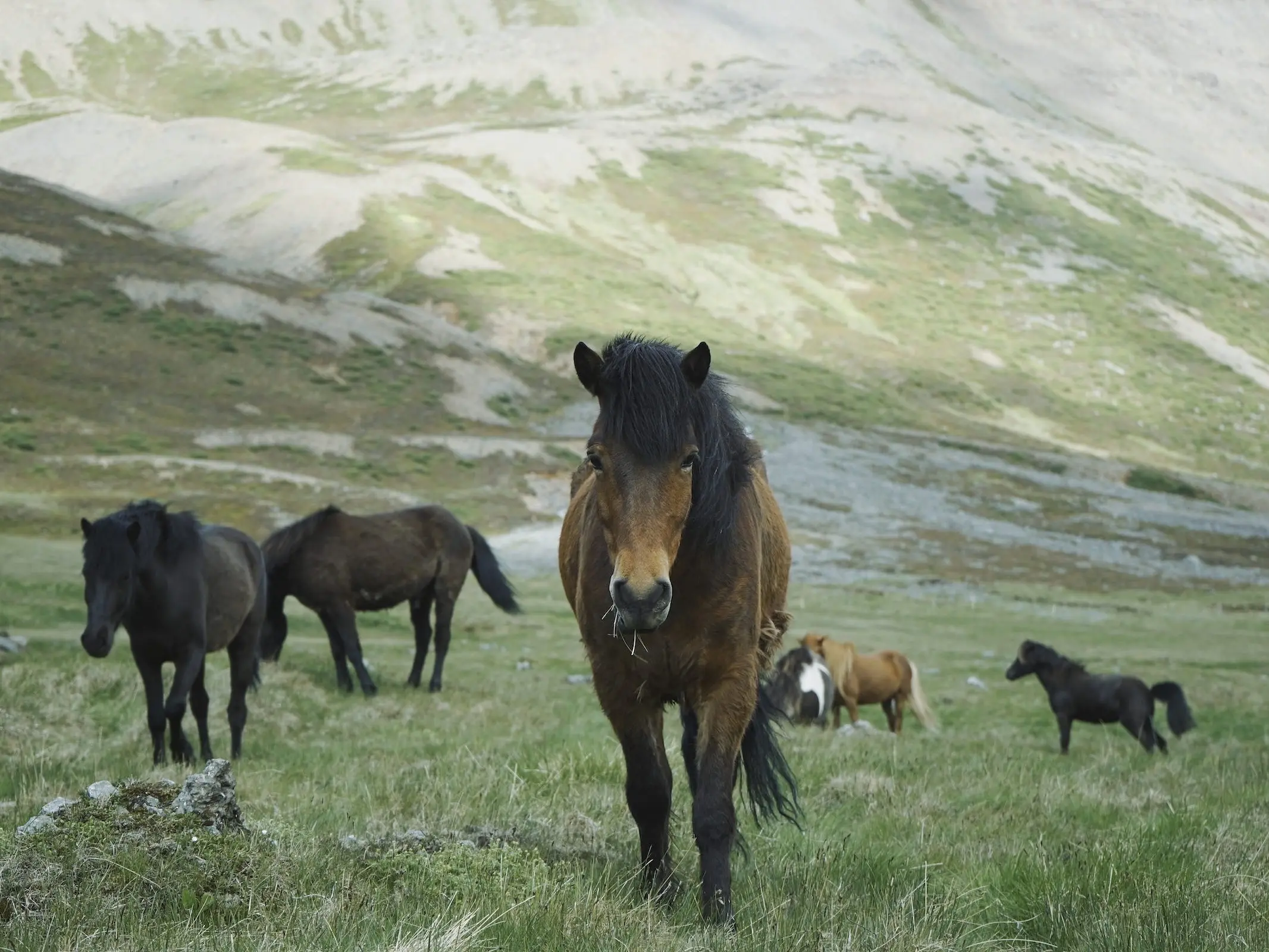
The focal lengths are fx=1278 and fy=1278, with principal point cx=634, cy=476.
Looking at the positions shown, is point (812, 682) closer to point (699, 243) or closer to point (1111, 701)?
point (1111, 701)

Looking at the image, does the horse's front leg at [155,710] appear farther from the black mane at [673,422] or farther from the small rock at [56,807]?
the black mane at [673,422]

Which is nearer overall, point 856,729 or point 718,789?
point 718,789

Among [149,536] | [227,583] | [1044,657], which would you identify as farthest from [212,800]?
[1044,657]

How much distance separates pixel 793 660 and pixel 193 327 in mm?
56944

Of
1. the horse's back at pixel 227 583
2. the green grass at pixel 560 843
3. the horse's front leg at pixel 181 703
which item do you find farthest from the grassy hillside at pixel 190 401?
the horse's front leg at pixel 181 703

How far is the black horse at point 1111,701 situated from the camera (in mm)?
17188

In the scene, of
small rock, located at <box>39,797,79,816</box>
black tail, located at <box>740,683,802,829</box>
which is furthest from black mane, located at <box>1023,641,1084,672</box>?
small rock, located at <box>39,797,79,816</box>

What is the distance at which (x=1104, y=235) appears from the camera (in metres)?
147

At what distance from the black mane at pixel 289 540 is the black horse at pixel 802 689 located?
734 centimetres

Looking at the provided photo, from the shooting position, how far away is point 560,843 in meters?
6.54

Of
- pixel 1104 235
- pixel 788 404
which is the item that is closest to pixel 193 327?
pixel 788 404

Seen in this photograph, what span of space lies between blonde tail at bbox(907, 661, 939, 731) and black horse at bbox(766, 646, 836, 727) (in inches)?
67.1

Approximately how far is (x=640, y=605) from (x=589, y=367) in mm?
1261

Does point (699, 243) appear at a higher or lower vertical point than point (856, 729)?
higher
